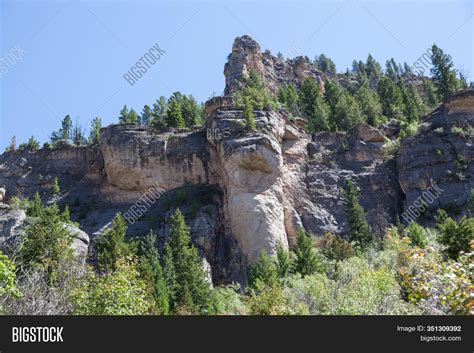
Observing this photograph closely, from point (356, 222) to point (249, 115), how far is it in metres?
15.8

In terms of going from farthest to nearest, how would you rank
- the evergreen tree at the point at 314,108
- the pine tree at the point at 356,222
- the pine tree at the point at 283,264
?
the evergreen tree at the point at 314,108
the pine tree at the point at 356,222
the pine tree at the point at 283,264

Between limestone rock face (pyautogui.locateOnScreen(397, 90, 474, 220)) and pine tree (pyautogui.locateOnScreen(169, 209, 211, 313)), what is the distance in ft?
74.9

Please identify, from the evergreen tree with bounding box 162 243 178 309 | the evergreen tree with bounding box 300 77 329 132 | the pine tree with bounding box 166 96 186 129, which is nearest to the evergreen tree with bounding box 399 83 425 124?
the evergreen tree with bounding box 300 77 329 132

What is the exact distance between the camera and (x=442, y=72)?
70.0 metres

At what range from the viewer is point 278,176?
51.3 meters

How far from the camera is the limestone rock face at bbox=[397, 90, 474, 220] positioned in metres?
49.5

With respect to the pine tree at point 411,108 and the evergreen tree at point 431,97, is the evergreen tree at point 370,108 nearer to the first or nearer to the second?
the pine tree at point 411,108

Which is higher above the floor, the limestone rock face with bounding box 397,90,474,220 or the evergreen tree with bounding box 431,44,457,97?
the evergreen tree with bounding box 431,44,457,97

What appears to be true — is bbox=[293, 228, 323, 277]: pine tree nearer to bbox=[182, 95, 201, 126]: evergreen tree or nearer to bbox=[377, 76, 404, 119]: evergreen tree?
bbox=[182, 95, 201, 126]: evergreen tree

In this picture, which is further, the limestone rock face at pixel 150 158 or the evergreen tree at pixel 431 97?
the evergreen tree at pixel 431 97

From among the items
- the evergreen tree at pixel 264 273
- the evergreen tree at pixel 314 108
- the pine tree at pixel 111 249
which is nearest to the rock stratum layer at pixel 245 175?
the evergreen tree at pixel 314 108

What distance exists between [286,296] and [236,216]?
69.4 feet

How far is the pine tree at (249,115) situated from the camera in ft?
174
